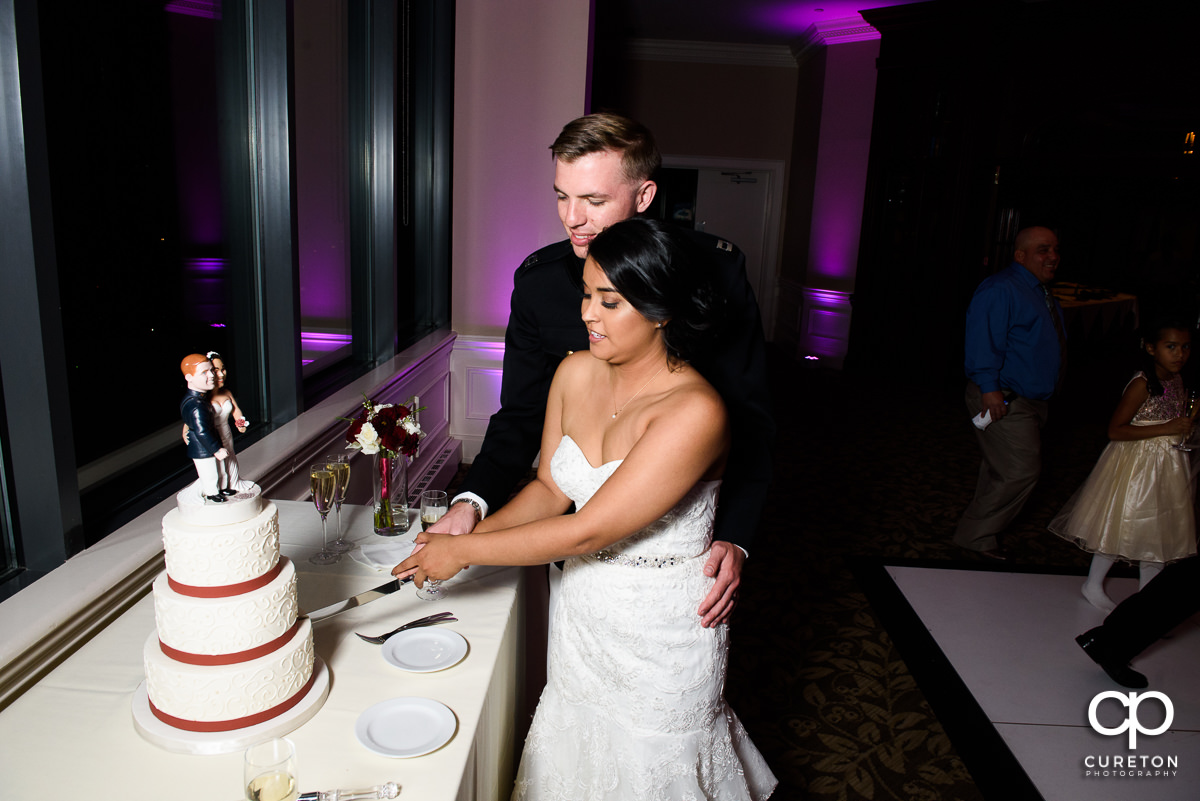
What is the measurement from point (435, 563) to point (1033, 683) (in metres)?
2.73

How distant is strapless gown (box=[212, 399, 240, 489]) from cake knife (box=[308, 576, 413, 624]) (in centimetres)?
39

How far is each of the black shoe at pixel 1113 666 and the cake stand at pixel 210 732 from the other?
3.06 m

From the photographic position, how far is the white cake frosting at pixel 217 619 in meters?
1.25

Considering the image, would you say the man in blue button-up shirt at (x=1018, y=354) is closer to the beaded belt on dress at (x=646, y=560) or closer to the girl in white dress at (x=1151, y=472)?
the girl in white dress at (x=1151, y=472)

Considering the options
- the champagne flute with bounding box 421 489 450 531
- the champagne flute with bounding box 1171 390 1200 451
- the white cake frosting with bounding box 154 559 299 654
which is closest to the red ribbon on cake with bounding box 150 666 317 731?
the white cake frosting with bounding box 154 559 299 654

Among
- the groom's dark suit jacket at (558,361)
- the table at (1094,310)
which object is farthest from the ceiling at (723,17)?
the groom's dark suit jacket at (558,361)

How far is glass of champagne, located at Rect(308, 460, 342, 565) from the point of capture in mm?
1964

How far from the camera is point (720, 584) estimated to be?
5.76 ft

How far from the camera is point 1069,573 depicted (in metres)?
4.25

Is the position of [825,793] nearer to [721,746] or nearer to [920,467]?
[721,746]

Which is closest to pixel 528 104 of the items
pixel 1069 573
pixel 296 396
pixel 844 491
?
pixel 296 396

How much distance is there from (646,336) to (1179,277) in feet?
36.0

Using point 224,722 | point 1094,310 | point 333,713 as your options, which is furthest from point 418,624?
point 1094,310

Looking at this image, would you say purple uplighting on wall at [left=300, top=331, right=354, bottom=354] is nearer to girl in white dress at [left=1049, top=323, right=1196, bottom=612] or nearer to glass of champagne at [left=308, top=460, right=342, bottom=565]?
glass of champagne at [left=308, top=460, right=342, bottom=565]
